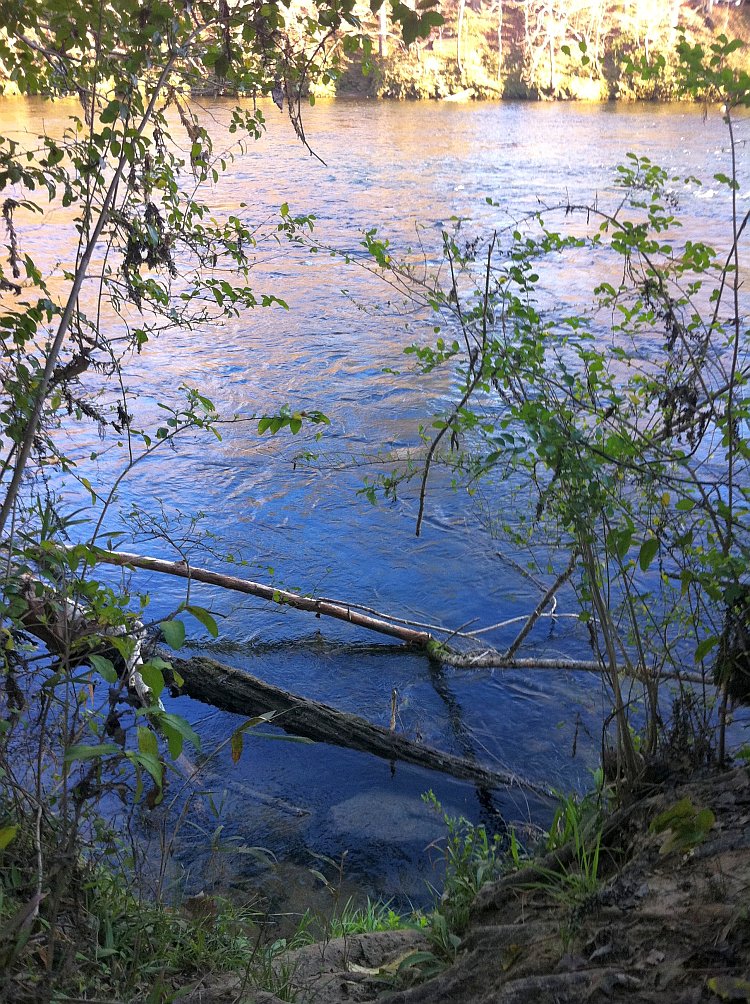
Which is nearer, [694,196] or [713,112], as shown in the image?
[694,196]

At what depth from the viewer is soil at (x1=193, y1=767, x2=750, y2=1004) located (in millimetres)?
2041

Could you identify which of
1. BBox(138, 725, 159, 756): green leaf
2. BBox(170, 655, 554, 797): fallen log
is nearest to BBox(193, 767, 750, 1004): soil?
BBox(138, 725, 159, 756): green leaf

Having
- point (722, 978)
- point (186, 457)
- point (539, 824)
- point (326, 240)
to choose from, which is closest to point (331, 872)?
point (539, 824)

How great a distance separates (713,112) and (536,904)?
28.7 meters

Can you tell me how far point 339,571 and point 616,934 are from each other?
4372 millimetres

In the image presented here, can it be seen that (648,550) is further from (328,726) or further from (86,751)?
(328,726)

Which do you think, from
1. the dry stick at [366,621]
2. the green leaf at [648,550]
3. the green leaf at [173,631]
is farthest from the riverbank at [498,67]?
the green leaf at [173,631]

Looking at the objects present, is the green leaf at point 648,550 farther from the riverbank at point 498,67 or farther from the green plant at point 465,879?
the riverbank at point 498,67

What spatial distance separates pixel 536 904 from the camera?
273 centimetres

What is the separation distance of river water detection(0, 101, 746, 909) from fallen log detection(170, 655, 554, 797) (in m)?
0.07

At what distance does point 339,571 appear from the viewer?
6.48 m

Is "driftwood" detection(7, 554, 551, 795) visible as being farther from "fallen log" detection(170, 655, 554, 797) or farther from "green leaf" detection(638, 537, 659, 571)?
"green leaf" detection(638, 537, 659, 571)

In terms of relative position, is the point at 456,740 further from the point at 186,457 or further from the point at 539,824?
the point at 186,457

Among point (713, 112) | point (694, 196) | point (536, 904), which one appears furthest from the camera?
point (713, 112)
